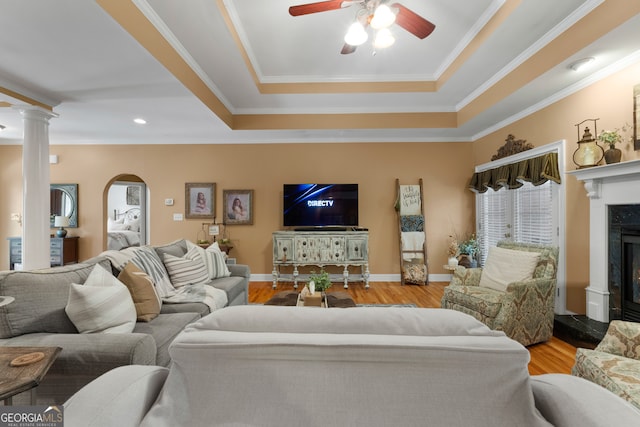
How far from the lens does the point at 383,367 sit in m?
0.75

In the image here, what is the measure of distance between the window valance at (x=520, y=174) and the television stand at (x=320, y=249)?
200 centimetres

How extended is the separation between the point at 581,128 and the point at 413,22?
2.19 m

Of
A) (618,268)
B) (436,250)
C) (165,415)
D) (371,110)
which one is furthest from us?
(436,250)

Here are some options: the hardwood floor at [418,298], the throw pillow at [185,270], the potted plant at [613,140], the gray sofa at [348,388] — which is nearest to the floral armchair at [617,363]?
the gray sofa at [348,388]

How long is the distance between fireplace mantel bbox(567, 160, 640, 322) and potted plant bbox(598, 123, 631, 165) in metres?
0.13

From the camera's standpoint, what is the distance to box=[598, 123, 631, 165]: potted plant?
101 inches

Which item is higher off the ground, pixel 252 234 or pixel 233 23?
pixel 233 23

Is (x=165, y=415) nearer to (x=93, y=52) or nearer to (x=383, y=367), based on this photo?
(x=383, y=367)

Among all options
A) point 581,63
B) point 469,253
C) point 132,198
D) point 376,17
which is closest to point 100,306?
point 376,17

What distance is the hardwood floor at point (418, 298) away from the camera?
2367 millimetres

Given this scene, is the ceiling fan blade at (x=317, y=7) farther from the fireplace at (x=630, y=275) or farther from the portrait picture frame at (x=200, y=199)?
the portrait picture frame at (x=200, y=199)

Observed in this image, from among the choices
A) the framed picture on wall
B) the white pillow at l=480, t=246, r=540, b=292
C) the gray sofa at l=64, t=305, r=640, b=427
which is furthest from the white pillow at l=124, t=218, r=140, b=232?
the framed picture on wall

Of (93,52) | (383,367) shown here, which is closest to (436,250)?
(383,367)

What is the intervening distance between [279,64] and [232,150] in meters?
2.12
